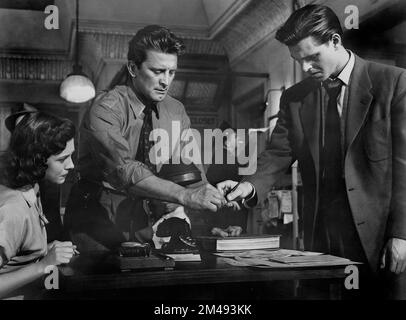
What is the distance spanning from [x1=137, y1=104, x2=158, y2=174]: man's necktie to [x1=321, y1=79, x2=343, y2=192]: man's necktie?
765 mm

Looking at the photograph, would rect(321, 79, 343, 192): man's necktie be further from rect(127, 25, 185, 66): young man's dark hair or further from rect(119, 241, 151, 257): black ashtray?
rect(119, 241, 151, 257): black ashtray

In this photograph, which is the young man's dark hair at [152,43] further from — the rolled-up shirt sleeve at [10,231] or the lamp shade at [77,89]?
the rolled-up shirt sleeve at [10,231]

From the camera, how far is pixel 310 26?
6.77ft

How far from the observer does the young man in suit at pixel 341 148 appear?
1997mm

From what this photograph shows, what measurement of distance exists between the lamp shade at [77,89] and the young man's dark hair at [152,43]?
215 millimetres

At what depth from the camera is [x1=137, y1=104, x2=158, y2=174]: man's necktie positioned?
6.54 ft

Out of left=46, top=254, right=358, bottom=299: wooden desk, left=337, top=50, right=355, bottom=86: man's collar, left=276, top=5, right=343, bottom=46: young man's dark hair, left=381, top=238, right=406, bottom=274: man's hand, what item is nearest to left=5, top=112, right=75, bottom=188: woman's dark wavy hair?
left=46, top=254, right=358, bottom=299: wooden desk

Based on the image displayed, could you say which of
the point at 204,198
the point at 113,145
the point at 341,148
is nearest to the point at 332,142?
the point at 341,148

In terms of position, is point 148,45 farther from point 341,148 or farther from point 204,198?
point 341,148

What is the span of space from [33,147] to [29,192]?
0.53 feet

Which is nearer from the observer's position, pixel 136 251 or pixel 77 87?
pixel 136 251

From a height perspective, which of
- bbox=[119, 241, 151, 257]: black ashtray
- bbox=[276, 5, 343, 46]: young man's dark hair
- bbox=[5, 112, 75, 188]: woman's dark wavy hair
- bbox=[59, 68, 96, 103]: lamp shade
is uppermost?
bbox=[276, 5, 343, 46]: young man's dark hair

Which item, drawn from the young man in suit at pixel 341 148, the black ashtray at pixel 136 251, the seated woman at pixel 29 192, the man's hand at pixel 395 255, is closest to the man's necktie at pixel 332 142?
the young man in suit at pixel 341 148

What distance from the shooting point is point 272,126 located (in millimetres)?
2162
